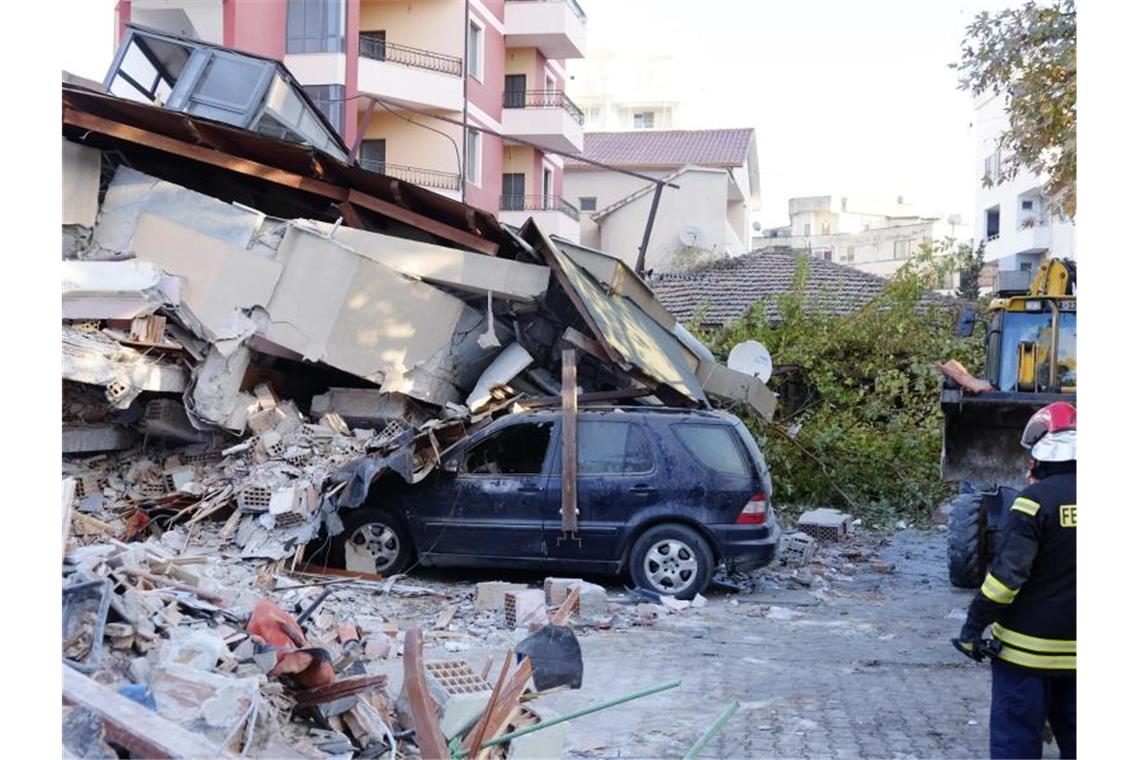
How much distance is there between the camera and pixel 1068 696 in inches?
211

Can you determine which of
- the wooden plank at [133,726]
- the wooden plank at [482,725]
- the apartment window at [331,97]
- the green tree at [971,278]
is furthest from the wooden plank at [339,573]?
the apartment window at [331,97]

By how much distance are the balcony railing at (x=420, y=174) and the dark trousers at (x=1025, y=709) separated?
27565mm

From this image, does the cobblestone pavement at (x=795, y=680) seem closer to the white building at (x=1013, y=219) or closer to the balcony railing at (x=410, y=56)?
the balcony railing at (x=410, y=56)

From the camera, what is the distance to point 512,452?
11.3 meters

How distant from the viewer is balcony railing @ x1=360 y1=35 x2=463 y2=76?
31375 mm

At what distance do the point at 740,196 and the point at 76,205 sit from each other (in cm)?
3570

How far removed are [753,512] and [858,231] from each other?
61191mm

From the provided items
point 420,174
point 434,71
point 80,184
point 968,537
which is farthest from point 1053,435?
point 434,71

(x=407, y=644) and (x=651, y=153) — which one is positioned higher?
(x=651, y=153)

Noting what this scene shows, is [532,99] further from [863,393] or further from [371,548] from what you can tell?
[371,548]

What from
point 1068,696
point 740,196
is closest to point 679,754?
point 1068,696

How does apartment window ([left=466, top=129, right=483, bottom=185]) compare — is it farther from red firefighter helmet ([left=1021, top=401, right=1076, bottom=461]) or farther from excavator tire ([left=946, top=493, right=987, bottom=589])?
red firefighter helmet ([left=1021, top=401, right=1076, bottom=461])

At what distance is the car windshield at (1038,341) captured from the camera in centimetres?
1118

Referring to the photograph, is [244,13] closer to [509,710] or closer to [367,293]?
[367,293]
